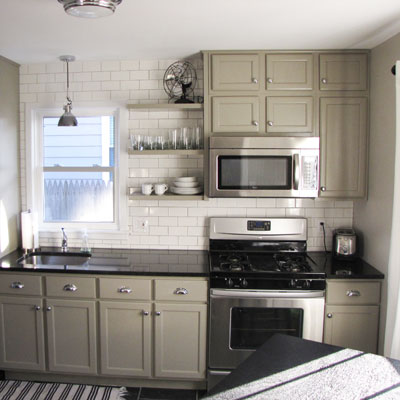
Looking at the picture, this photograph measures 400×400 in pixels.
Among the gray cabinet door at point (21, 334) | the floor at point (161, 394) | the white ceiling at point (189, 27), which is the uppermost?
the white ceiling at point (189, 27)

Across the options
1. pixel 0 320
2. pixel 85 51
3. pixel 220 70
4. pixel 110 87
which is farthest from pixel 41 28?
pixel 0 320

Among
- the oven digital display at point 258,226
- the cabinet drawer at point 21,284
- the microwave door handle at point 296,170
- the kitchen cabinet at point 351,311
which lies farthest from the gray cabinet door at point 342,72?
the cabinet drawer at point 21,284

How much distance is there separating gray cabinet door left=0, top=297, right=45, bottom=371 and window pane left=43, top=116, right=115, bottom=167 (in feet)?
3.95

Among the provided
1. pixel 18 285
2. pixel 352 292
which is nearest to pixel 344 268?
pixel 352 292

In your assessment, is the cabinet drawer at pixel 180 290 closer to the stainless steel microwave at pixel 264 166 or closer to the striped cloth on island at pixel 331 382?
the stainless steel microwave at pixel 264 166

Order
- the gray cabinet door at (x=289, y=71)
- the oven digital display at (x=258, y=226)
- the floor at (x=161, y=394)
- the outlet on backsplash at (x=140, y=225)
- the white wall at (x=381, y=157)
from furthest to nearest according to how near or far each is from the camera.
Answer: the outlet on backsplash at (x=140, y=225) → the oven digital display at (x=258, y=226) → the gray cabinet door at (x=289, y=71) → the floor at (x=161, y=394) → the white wall at (x=381, y=157)

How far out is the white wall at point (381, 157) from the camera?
266cm

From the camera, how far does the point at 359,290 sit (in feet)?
9.18

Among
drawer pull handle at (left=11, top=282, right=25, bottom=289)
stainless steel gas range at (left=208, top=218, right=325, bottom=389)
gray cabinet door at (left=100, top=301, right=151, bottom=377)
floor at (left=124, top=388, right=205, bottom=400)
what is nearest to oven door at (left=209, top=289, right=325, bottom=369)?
stainless steel gas range at (left=208, top=218, right=325, bottom=389)

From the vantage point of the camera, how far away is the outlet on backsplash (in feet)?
11.3

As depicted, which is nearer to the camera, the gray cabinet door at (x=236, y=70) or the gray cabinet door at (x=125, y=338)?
the gray cabinet door at (x=125, y=338)

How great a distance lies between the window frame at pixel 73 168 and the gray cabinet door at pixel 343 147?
158 centimetres

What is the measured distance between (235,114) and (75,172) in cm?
148

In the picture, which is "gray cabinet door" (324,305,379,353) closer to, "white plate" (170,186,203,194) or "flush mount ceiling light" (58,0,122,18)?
"white plate" (170,186,203,194)
